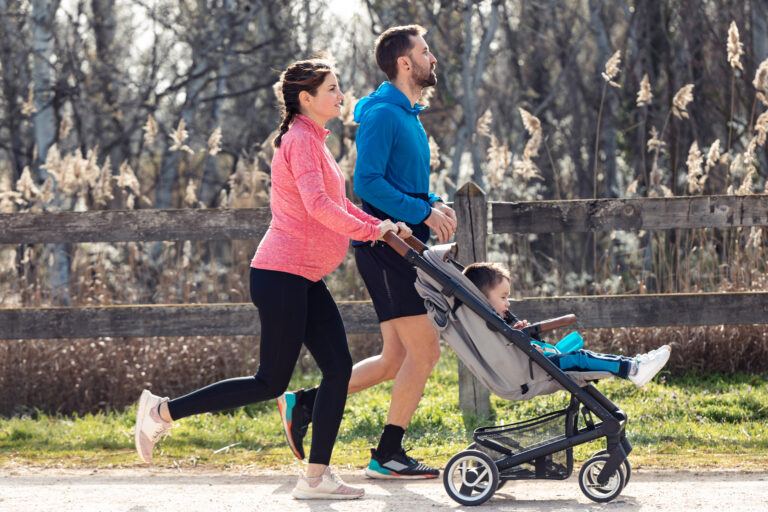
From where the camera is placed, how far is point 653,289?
29.9ft

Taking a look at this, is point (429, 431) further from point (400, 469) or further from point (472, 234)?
point (400, 469)

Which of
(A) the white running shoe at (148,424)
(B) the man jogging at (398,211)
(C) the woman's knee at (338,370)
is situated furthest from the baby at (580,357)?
(A) the white running shoe at (148,424)

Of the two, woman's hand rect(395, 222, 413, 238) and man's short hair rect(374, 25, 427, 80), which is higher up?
man's short hair rect(374, 25, 427, 80)

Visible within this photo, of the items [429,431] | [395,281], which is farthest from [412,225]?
[429,431]

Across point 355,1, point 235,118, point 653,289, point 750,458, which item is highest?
point 355,1

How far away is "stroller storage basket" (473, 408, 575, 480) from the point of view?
5.21 m

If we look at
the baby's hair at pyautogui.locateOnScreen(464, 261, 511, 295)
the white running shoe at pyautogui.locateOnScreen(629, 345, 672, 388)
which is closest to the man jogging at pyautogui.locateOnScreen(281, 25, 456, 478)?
the baby's hair at pyautogui.locateOnScreen(464, 261, 511, 295)


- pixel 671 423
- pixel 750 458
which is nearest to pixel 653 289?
pixel 671 423

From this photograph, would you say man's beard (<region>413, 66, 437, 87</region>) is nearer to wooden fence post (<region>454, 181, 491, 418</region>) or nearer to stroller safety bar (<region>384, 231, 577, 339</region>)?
stroller safety bar (<region>384, 231, 577, 339</region>)

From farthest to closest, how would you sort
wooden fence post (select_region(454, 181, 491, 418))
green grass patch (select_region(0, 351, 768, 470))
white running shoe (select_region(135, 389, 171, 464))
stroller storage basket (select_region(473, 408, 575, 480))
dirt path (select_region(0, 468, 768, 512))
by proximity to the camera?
wooden fence post (select_region(454, 181, 491, 418)), green grass patch (select_region(0, 351, 768, 470)), white running shoe (select_region(135, 389, 171, 464)), stroller storage basket (select_region(473, 408, 575, 480)), dirt path (select_region(0, 468, 768, 512))

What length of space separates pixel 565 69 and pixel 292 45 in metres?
4.11

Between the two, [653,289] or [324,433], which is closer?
[324,433]

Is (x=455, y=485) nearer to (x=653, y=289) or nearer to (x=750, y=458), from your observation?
(x=750, y=458)

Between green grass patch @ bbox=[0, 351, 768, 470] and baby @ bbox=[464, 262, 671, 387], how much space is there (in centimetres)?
112
